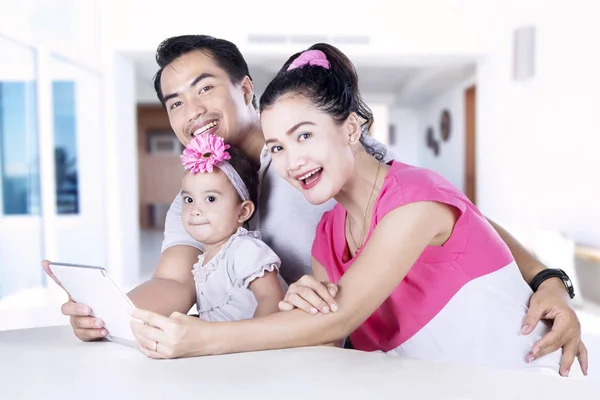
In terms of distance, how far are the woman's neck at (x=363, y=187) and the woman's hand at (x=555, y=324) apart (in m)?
0.42

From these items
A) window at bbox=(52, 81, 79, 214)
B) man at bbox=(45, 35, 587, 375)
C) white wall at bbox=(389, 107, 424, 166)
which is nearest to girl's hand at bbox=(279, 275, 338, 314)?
man at bbox=(45, 35, 587, 375)

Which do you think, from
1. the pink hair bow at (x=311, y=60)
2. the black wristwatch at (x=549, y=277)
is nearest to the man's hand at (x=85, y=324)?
the pink hair bow at (x=311, y=60)

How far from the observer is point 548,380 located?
883mm

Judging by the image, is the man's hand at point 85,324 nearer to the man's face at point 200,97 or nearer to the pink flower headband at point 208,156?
the pink flower headband at point 208,156

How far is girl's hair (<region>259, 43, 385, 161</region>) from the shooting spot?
121 centimetres

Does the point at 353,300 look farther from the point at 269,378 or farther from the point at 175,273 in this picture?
the point at 175,273

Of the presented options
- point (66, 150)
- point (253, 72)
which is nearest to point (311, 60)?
point (66, 150)

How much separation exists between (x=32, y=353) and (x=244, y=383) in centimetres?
44

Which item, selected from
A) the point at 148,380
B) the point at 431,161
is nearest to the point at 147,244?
the point at 431,161

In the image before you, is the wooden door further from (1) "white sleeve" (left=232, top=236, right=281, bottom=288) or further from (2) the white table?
(2) the white table

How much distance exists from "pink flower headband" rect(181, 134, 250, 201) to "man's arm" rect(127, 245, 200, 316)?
27 centimetres

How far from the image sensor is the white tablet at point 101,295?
99 centimetres

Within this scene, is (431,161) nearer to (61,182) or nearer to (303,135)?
(61,182)

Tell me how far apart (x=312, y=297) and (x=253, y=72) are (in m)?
→ 7.43
